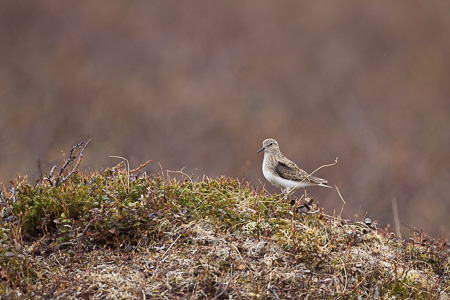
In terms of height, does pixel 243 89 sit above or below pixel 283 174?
above

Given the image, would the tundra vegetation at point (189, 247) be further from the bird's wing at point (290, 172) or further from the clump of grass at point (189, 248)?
the bird's wing at point (290, 172)

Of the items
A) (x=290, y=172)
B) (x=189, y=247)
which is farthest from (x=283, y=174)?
(x=189, y=247)

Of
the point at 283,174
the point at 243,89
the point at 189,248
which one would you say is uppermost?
the point at 243,89

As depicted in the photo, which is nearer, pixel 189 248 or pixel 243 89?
pixel 189 248

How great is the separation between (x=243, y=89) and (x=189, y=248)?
1363 cm

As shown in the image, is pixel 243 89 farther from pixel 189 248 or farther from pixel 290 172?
pixel 189 248

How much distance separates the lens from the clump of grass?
194 inches

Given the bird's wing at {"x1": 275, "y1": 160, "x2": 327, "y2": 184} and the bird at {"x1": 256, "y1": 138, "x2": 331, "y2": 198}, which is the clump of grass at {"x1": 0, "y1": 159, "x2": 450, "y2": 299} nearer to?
the bird at {"x1": 256, "y1": 138, "x2": 331, "y2": 198}

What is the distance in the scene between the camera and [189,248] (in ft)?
17.6

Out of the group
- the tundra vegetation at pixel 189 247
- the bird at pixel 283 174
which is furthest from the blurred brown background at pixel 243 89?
the tundra vegetation at pixel 189 247

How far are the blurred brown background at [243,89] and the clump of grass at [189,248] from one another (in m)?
6.67

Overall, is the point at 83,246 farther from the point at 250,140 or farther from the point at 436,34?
the point at 436,34

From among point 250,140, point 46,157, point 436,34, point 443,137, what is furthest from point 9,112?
point 436,34

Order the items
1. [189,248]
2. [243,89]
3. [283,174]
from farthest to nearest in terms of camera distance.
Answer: [243,89] < [283,174] < [189,248]
